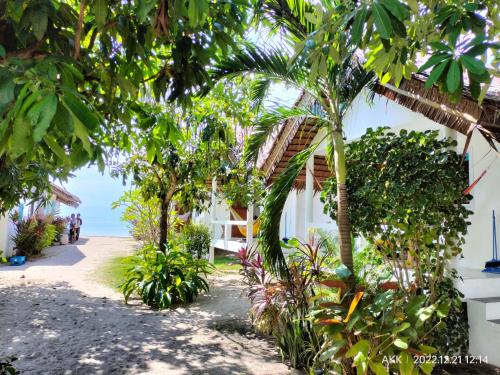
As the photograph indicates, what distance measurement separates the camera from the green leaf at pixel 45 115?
111 cm

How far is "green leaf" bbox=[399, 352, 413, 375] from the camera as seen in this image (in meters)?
3.25

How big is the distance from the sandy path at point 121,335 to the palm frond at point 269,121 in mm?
2863

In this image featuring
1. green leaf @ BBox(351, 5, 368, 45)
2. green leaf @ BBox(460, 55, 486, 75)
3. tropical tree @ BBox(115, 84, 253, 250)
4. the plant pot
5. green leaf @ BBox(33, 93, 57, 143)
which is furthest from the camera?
the plant pot

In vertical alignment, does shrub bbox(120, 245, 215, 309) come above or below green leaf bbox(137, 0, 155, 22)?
below

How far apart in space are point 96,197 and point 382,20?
2757 centimetres

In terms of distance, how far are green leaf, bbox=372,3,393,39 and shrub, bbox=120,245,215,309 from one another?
6.78m

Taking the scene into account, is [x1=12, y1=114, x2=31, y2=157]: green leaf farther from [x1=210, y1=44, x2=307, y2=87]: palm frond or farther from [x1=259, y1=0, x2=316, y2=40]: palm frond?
[x1=210, y1=44, x2=307, y2=87]: palm frond

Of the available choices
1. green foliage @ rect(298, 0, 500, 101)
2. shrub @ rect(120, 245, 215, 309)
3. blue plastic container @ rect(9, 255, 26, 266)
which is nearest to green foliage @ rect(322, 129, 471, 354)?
green foliage @ rect(298, 0, 500, 101)

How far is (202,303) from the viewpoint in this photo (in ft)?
26.2

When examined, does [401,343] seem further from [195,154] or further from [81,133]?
[195,154]

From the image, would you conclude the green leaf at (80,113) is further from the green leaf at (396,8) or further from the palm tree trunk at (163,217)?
the palm tree trunk at (163,217)

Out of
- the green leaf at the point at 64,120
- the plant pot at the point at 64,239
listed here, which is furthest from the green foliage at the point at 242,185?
the plant pot at the point at 64,239

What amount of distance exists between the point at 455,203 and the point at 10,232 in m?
15.3

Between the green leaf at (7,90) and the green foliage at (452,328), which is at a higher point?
the green leaf at (7,90)
